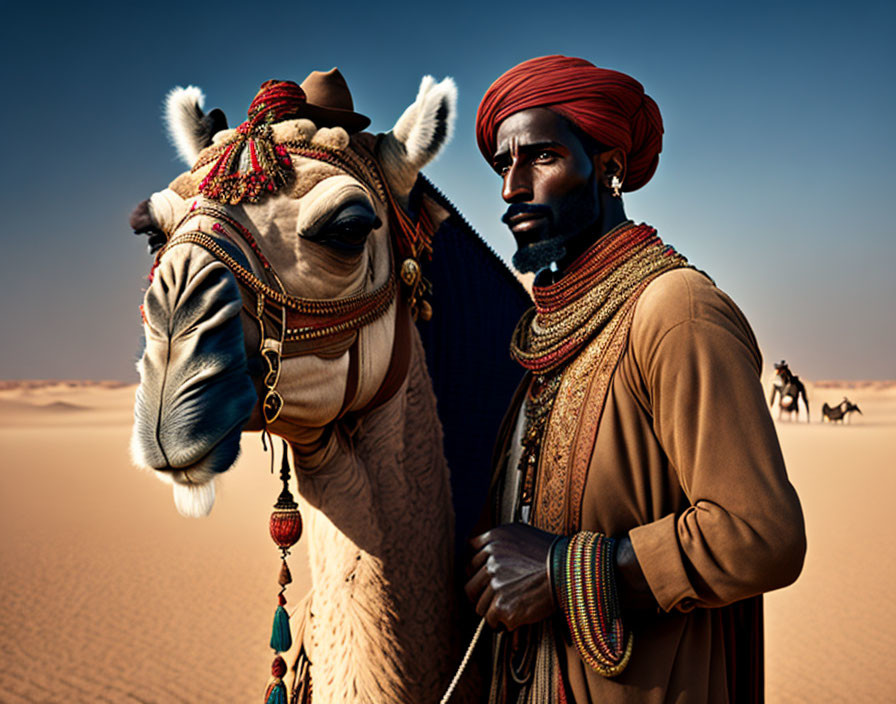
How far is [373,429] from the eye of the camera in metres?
2.04

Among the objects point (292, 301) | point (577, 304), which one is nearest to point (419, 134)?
point (292, 301)

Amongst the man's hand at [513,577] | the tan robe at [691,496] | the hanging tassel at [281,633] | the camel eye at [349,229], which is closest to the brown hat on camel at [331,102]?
the camel eye at [349,229]

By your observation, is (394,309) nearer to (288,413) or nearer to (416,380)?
(416,380)

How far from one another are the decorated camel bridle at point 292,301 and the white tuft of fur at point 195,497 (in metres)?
0.26

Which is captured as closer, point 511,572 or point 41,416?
point 511,572

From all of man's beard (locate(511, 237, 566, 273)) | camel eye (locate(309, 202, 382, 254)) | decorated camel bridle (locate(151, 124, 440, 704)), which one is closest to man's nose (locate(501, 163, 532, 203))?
man's beard (locate(511, 237, 566, 273))

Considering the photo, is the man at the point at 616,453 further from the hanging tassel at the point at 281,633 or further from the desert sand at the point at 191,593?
the desert sand at the point at 191,593

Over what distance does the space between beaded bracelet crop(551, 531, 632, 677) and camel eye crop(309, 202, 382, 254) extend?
97 centimetres

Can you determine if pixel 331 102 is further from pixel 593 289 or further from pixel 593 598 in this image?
pixel 593 598

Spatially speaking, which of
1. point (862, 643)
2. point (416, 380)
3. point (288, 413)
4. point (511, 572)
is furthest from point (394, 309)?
point (862, 643)

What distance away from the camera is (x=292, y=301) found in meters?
1.77

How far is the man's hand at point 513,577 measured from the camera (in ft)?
4.72

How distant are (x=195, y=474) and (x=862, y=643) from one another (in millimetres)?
11451

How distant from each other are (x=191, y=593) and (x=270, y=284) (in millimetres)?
12204
